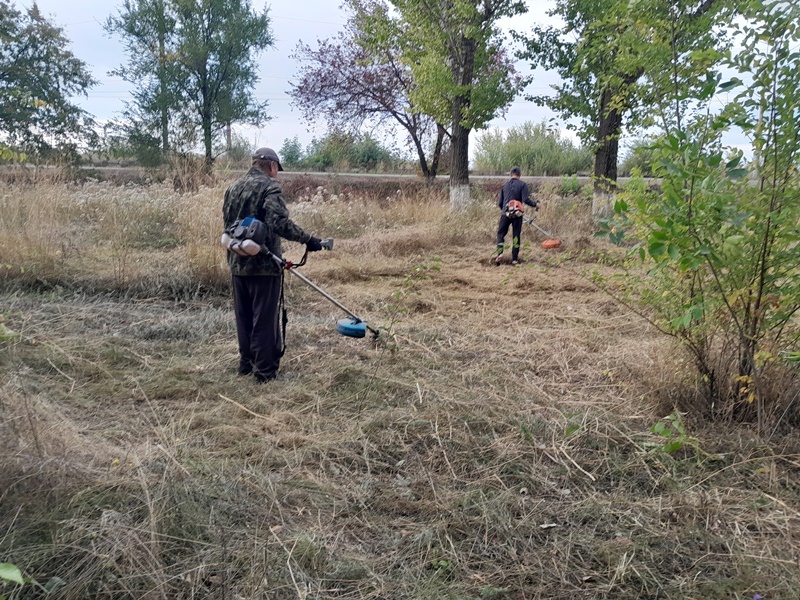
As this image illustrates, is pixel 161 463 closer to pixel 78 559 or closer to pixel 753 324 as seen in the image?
pixel 78 559

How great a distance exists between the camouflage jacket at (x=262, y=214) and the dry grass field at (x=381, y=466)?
2.88 feet

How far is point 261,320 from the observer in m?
4.66

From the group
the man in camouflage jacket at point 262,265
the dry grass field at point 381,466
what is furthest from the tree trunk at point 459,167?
the man in camouflage jacket at point 262,265

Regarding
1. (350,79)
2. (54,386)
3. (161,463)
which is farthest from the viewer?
(350,79)

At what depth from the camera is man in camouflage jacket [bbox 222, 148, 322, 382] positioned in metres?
4.60

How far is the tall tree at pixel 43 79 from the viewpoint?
17686 millimetres

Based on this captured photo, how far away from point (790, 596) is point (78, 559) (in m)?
2.66

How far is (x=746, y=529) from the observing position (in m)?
2.71

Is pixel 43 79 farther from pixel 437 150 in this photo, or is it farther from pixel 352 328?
pixel 352 328

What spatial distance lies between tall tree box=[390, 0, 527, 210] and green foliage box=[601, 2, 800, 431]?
400 inches

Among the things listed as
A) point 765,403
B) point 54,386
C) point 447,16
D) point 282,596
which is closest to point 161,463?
point 282,596

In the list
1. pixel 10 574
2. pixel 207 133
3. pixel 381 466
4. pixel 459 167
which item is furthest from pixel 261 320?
pixel 207 133

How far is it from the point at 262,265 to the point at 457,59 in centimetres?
1068

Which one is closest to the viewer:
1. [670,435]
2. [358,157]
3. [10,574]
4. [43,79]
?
[10,574]
